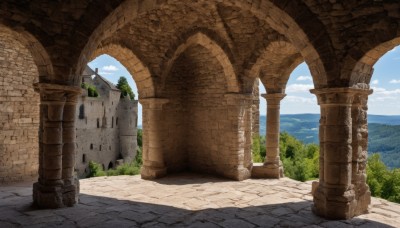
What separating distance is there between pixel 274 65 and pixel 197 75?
2.25m

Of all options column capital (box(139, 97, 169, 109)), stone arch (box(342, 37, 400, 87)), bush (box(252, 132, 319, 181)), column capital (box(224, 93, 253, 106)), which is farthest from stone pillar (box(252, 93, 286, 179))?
bush (box(252, 132, 319, 181))

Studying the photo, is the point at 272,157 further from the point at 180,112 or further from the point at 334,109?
the point at 334,109

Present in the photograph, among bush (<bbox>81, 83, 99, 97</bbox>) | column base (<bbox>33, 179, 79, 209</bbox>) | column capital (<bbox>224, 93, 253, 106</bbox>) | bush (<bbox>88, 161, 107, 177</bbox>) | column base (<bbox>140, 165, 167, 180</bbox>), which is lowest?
bush (<bbox>88, 161, 107, 177</bbox>)

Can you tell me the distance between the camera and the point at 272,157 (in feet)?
28.8

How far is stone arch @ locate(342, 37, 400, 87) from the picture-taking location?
4.70m

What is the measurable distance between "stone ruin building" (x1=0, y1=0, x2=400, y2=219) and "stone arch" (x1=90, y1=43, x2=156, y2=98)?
0.03 m

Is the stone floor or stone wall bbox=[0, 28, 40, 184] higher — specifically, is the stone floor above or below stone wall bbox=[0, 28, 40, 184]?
below

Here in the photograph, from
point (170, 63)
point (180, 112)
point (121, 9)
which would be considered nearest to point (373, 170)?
point (180, 112)

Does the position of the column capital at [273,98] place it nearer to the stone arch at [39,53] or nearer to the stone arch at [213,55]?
the stone arch at [213,55]

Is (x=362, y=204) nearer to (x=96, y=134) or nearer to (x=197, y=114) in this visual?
(x=197, y=114)

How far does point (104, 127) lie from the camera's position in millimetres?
30406

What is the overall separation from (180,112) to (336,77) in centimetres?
511

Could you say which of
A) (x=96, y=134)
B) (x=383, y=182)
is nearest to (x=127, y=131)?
(x=96, y=134)

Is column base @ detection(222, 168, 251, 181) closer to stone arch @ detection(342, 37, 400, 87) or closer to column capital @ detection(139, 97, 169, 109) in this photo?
column capital @ detection(139, 97, 169, 109)
